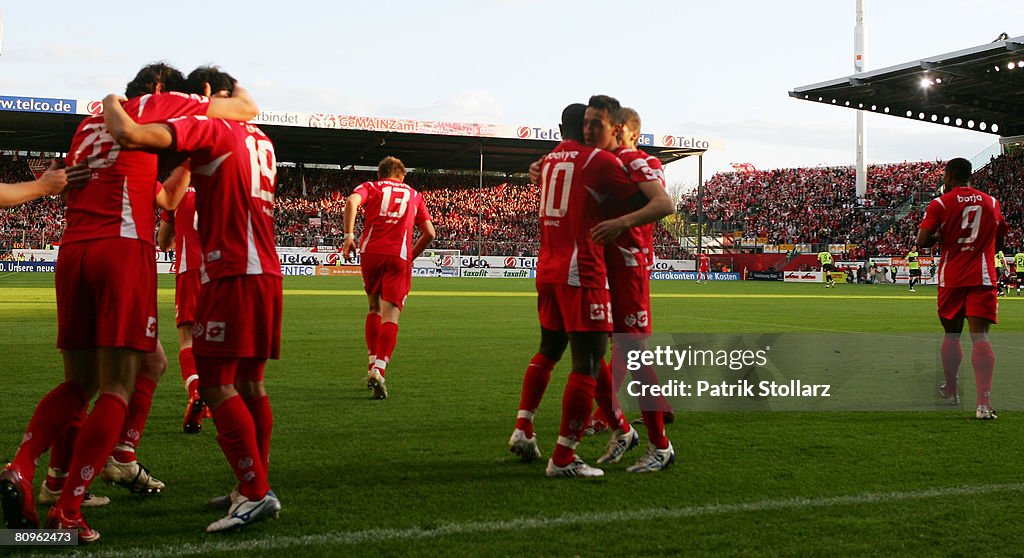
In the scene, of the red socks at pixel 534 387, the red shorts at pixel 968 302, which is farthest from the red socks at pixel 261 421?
the red shorts at pixel 968 302

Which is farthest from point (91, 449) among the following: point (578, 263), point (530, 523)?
point (578, 263)

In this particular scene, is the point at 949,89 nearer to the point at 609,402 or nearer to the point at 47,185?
the point at 609,402

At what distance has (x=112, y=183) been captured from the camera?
12.4 ft

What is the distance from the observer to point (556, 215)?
4.81 meters

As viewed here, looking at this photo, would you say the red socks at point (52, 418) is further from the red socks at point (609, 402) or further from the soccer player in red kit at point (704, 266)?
the soccer player in red kit at point (704, 266)

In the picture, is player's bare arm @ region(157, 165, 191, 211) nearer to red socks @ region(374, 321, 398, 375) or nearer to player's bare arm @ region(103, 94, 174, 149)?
player's bare arm @ region(103, 94, 174, 149)

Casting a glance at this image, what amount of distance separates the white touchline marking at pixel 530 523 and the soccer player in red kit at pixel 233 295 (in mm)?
230

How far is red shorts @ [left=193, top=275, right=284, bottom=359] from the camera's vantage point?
3752 millimetres

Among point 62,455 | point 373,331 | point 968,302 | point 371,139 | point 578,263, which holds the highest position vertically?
point 371,139

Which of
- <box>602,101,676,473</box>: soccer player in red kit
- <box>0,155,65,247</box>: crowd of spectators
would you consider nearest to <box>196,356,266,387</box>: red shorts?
<box>602,101,676,473</box>: soccer player in red kit

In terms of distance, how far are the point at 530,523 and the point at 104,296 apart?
6.51ft

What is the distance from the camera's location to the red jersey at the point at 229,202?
378cm

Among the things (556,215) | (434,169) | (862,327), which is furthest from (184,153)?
(434,169)

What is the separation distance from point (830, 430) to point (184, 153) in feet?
14.7
